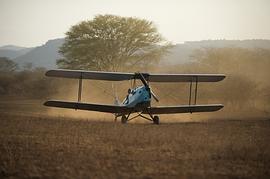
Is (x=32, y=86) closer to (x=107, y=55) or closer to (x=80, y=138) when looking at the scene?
(x=107, y=55)

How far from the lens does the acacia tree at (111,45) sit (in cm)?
3972

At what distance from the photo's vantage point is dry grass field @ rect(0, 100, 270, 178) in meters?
8.53

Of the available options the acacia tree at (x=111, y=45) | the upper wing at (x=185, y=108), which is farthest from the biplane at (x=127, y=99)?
the acacia tree at (x=111, y=45)

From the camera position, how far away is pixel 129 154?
415 inches

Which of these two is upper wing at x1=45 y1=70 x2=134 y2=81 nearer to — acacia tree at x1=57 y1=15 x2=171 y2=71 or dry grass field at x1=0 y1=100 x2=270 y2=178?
dry grass field at x1=0 y1=100 x2=270 y2=178

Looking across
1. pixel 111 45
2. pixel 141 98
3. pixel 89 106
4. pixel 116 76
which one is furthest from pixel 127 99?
pixel 111 45

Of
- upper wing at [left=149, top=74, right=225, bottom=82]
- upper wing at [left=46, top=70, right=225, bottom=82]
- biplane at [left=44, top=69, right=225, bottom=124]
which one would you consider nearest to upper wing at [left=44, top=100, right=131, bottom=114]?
biplane at [left=44, top=69, right=225, bottom=124]

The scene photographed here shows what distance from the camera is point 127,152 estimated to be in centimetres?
1080

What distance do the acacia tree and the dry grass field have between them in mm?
24578

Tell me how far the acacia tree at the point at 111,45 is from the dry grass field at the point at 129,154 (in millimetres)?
24578

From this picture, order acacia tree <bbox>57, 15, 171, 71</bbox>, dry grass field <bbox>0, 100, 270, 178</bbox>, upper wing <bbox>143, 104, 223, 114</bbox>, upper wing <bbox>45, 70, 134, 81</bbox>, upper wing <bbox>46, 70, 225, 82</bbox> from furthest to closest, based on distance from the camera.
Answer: acacia tree <bbox>57, 15, 171, 71</bbox> → upper wing <bbox>143, 104, 223, 114</bbox> → upper wing <bbox>45, 70, 134, 81</bbox> → upper wing <bbox>46, 70, 225, 82</bbox> → dry grass field <bbox>0, 100, 270, 178</bbox>

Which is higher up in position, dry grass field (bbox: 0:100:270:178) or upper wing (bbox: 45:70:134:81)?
upper wing (bbox: 45:70:134:81)

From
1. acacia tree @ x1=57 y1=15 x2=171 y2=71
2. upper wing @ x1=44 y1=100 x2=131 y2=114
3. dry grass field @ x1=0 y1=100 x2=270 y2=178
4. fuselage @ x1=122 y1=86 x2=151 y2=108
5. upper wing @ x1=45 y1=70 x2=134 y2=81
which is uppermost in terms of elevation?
acacia tree @ x1=57 y1=15 x2=171 y2=71

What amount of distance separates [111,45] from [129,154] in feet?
102
